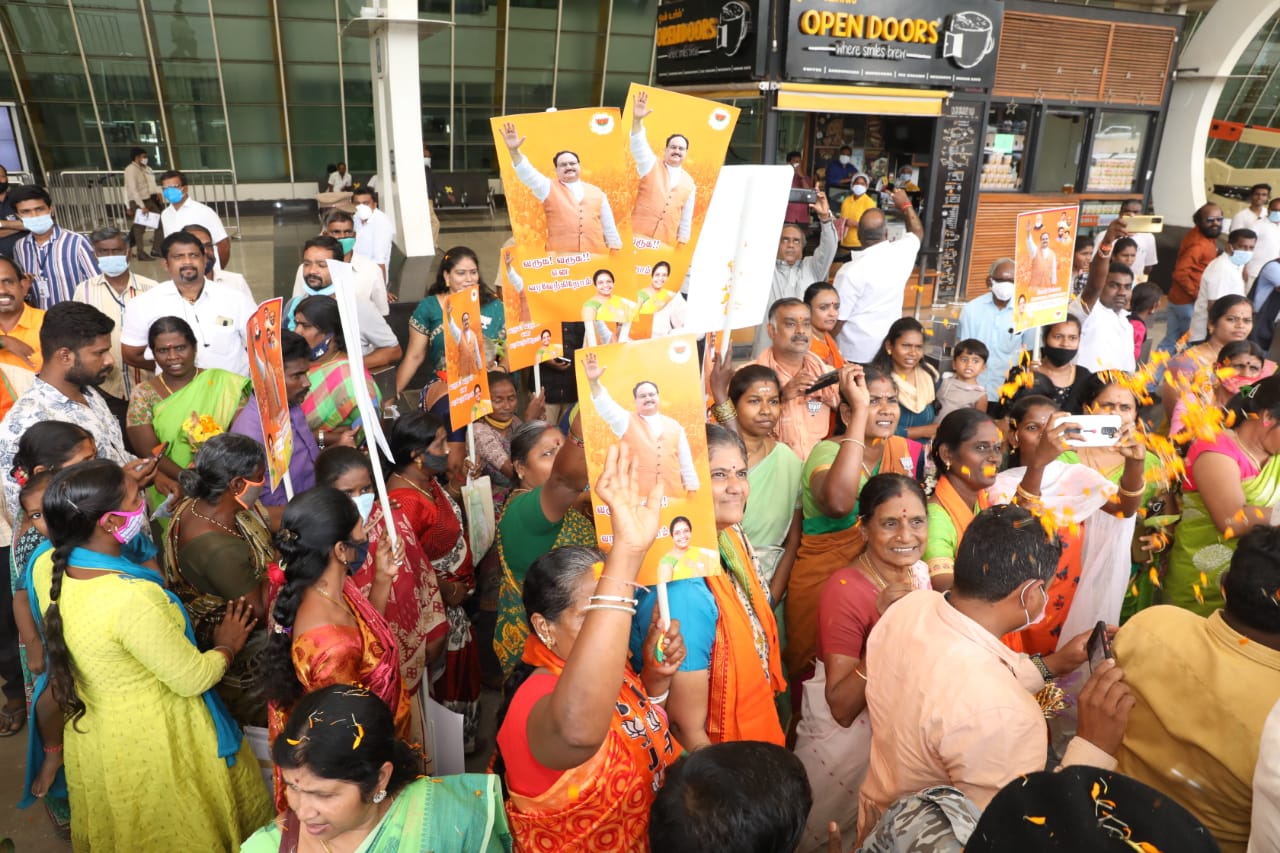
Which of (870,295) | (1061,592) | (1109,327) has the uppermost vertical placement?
(870,295)

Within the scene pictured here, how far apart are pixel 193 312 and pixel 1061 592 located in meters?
4.04

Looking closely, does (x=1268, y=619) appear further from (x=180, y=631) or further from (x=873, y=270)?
(x=873, y=270)

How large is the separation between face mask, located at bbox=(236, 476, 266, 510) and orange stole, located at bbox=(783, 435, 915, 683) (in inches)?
71.7

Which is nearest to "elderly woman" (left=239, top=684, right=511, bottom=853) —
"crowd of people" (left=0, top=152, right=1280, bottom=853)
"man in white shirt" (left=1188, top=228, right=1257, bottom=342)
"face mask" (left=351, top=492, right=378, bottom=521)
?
"crowd of people" (left=0, top=152, right=1280, bottom=853)

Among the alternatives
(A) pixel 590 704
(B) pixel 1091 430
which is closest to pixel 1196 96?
(B) pixel 1091 430

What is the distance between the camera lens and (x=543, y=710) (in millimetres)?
1490

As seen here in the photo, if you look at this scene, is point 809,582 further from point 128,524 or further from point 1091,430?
point 128,524

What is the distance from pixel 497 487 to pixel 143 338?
195 cm

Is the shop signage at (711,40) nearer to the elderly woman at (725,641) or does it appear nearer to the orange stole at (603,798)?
the elderly woman at (725,641)

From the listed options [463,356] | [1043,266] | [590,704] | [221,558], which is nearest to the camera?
[590,704]

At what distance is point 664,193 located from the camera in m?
2.90

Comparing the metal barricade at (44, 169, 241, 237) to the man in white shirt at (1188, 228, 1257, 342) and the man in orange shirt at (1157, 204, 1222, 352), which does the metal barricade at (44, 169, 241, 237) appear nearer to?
the man in orange shirt at (1157, 204, 1222, 352)

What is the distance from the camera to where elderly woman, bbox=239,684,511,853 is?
1.61 meters

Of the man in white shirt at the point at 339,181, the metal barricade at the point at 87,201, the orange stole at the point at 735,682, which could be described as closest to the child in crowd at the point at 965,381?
the orange stole at the point at 735,682
